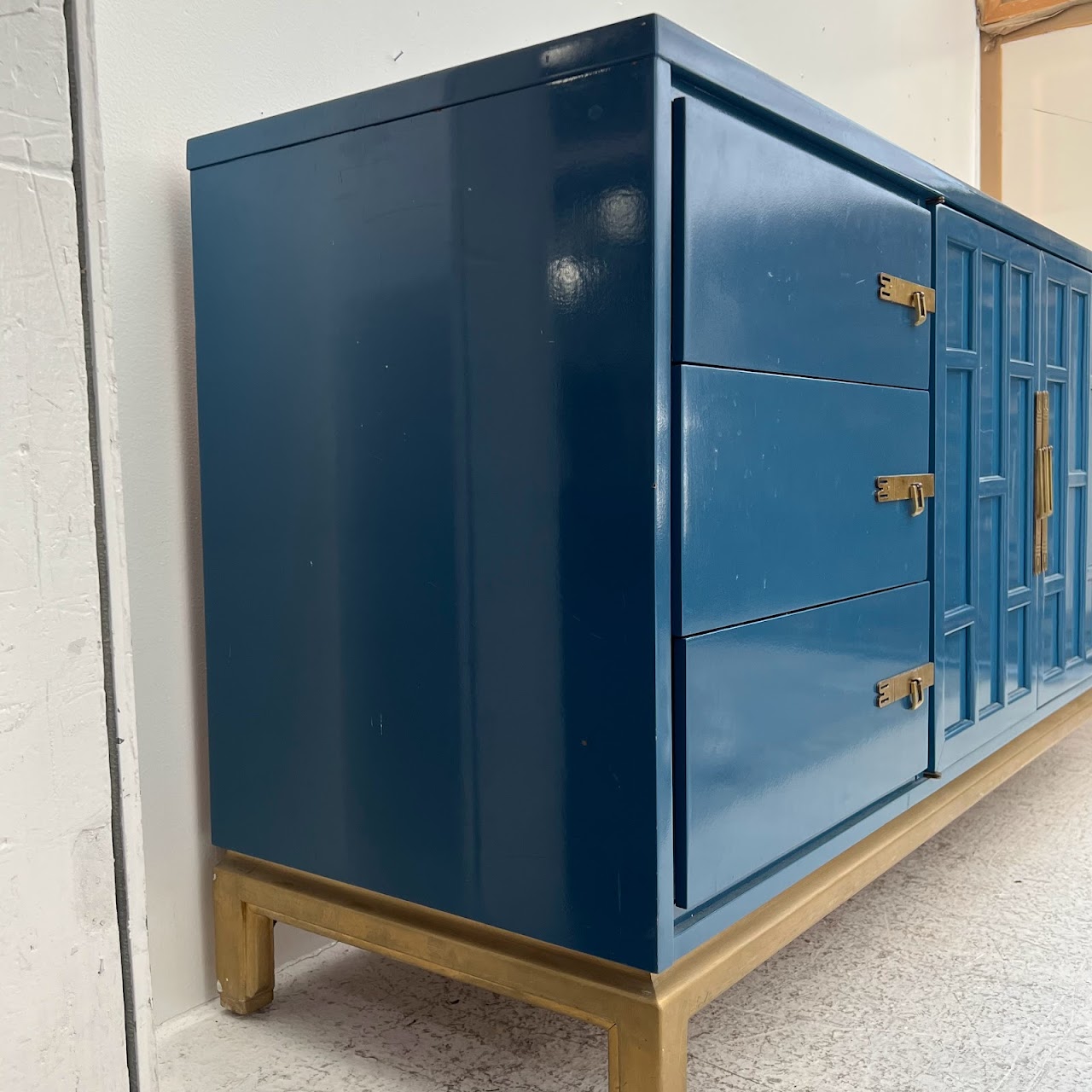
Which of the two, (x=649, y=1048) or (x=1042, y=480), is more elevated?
(x=1042, y=480)

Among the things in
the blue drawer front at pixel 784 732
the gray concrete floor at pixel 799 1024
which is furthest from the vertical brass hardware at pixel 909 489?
the gray concrete floor at pixel 799 1024

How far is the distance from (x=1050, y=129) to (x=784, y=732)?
314 centimetres

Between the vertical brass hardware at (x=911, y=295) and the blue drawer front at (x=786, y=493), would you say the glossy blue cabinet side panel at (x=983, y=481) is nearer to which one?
the vertical brass hardware at (x=911, y=295)

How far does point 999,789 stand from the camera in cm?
228

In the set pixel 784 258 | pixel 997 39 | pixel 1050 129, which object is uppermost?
pixel 997 39

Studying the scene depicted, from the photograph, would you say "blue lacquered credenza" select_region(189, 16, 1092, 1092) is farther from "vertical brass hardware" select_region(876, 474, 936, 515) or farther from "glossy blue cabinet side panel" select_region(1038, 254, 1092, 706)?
"glossy blue cabinet side panel" select_region(1038, 254, 1092, 706)

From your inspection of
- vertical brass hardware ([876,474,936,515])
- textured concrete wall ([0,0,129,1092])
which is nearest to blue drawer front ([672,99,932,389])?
vertical brass hardware ([876,474,936,515])

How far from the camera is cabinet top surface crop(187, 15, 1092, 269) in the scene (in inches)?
37.8

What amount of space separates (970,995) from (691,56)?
113 centimetres

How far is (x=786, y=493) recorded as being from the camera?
1152mm

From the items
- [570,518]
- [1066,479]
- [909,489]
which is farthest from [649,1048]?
[1066,479]

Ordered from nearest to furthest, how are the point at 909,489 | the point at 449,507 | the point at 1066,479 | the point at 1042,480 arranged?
the point at 449,507
the point at 909,489
the point at 1042,480
the point at 1066,479

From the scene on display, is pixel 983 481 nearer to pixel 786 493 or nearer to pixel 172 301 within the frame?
pixel 786 493

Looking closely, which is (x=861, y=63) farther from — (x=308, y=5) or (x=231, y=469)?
(x=231, y=469)
